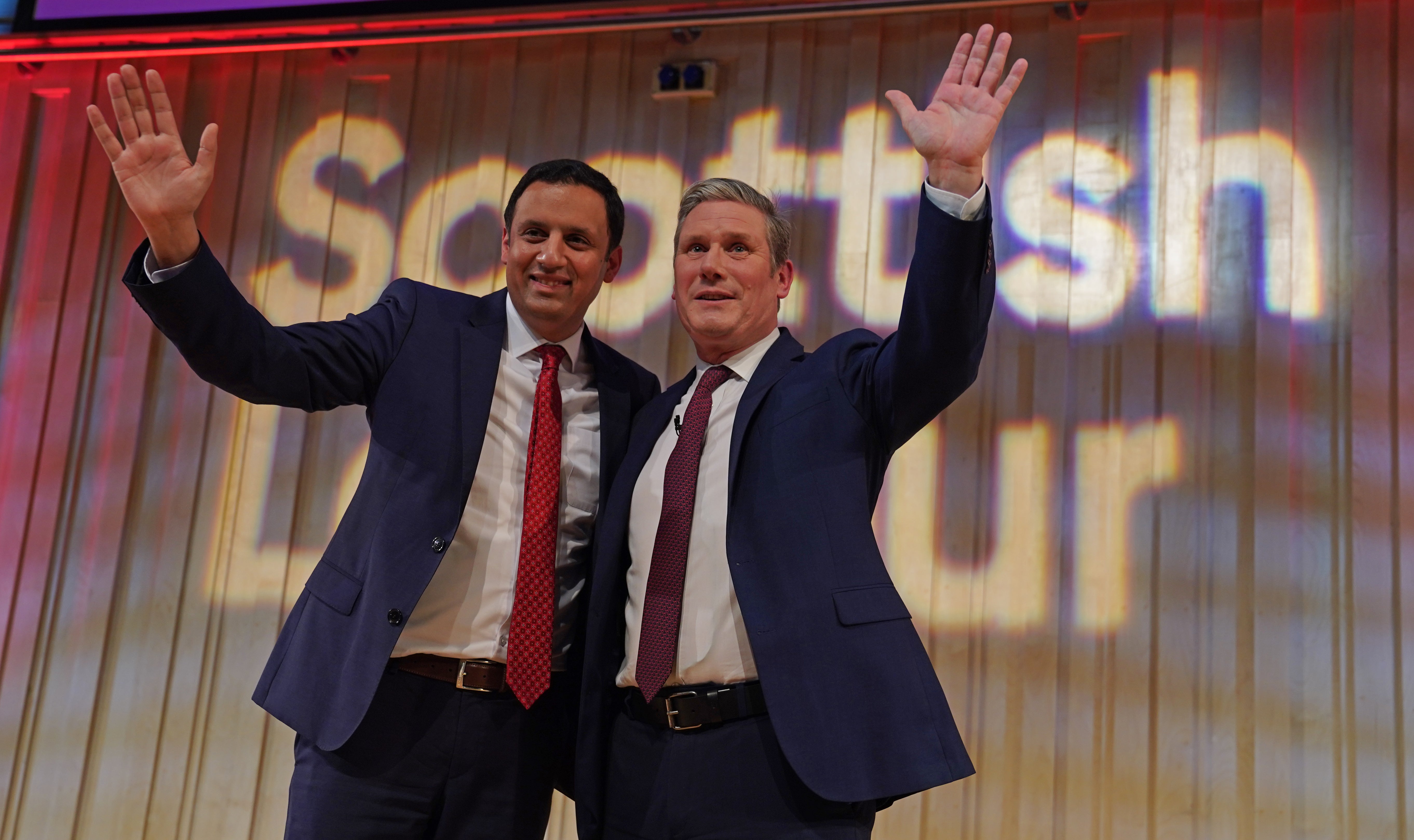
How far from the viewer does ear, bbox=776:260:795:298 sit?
2.09 metres

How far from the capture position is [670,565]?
1.80 meters

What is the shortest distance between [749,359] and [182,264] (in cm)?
89

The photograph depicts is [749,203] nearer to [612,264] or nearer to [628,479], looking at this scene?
[612,264]

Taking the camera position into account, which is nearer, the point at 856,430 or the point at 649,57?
the point at 856,430

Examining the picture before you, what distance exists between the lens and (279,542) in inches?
154

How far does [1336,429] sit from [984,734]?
1.28 m

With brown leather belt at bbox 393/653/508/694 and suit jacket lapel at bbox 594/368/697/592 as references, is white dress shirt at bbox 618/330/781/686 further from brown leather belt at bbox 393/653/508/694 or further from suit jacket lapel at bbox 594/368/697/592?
brown leather belt at bbox 393/653/508/694

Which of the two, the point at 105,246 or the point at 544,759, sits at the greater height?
the point at 105,246

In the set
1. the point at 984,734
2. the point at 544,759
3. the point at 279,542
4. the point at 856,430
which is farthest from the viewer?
the point at 279,542

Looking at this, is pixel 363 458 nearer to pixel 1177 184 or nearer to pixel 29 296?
pixel 29 296

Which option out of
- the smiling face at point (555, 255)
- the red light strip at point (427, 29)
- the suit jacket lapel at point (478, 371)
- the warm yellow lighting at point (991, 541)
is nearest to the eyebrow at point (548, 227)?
the smiling face at point (555, 255)

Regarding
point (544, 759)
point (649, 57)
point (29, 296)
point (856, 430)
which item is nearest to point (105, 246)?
point (29, 296)


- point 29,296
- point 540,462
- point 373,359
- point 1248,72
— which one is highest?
point 1248,72

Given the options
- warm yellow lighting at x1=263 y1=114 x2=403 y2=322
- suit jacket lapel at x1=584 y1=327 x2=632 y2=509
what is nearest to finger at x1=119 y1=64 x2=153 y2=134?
suit jacket lapel at x1=584 y1=327 x2=632 y2=509
